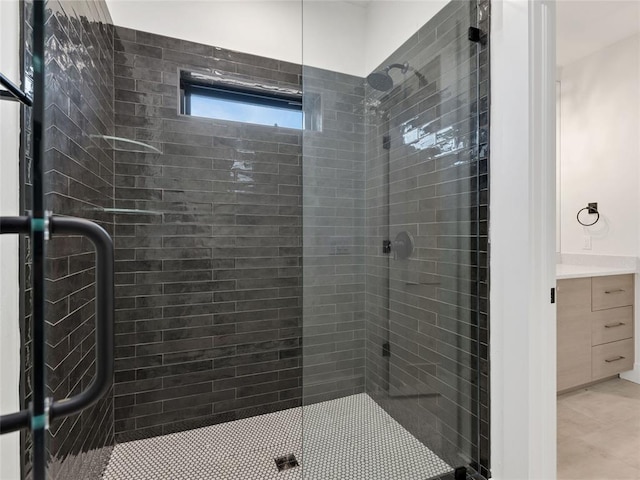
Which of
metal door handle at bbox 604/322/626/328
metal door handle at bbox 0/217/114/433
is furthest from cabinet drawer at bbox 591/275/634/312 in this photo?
metal door handle at bbox 0/217/114/433

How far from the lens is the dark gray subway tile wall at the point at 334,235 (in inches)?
67.3

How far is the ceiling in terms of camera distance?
7.60ft

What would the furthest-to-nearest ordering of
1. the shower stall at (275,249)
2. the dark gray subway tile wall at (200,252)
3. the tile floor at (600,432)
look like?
the dark gray subway tile wall at (200,252), the tile floor at (600,432), the shower stall at (275,249)

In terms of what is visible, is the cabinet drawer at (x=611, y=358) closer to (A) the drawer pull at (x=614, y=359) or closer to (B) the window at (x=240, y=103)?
(A) the drawer pull at (x=614, y=359)

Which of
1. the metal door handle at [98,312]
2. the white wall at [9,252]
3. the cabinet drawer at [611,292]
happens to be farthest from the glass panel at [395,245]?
the cabinet drawer at [611,292]

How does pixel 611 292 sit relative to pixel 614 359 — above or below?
above

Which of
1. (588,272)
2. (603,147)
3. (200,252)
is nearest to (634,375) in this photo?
(588,272)

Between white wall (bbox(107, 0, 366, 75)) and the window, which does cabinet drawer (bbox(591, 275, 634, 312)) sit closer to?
white wall (bbox(107, 0, 366, 75))

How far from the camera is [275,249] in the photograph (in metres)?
2.25

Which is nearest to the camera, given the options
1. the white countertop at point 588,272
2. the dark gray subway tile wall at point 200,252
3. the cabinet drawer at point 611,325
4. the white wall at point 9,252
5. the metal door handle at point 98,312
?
Result: the metal door handle at point 98,312

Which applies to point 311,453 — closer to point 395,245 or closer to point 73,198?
point 395,245

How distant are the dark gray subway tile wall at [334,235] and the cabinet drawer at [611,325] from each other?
190 centimetres

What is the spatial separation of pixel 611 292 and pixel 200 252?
9.87 ft

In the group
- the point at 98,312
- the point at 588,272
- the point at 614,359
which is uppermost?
the point at 98,312
